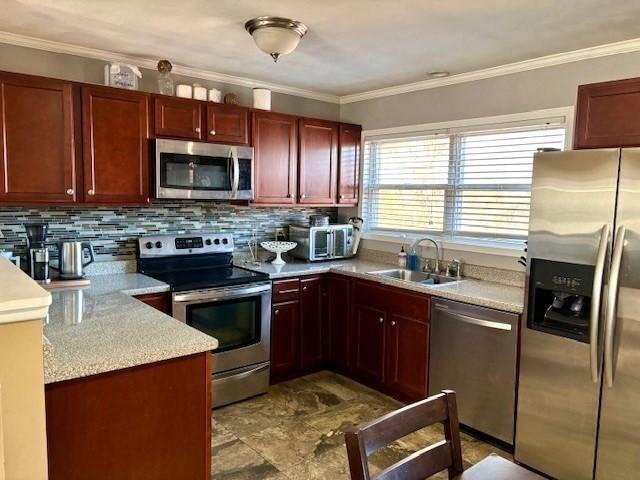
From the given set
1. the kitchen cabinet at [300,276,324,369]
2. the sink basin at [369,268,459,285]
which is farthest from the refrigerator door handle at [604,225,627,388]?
the kitchen cabinet at [300,276,324,369]

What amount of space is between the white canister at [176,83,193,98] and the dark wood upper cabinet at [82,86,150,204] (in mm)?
294

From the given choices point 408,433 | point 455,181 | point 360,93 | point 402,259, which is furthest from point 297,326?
point 408,433

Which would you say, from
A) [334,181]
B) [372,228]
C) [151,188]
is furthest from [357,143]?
[151,188]

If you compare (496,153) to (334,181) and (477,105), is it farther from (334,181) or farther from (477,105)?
(334,181)

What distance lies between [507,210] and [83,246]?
2888 mm

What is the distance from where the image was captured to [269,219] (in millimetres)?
4273

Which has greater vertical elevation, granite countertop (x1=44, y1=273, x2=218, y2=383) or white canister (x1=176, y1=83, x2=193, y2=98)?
white canister (x1=176, y1=83, x2=193, y2=98)

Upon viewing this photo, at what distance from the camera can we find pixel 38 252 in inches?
114

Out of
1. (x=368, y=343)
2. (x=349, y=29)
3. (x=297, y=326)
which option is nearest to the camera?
(x=349, y=29)

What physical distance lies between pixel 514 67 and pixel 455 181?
89 cm

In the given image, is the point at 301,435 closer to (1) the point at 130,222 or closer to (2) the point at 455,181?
(1) the point at 130,222

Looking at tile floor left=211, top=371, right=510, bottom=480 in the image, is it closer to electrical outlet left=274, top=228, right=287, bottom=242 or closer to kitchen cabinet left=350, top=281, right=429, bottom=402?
kitchen cabinet left=350, top=281, right=429, bottom=402

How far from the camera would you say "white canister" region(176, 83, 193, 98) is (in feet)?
11.1

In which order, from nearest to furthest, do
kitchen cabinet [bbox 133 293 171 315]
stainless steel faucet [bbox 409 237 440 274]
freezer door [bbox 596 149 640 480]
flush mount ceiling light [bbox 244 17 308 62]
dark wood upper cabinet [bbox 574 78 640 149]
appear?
freezer door [bbox 596 149 640 480] < dark wood upper cabinet [bbox 574 78 640 149] < flush mount ceiling light [bbox 244 17 308 62] < kitchen cabinet [bbox 133 293 171 315] < stainless steel faucet [bbox 409 237 440 274]
